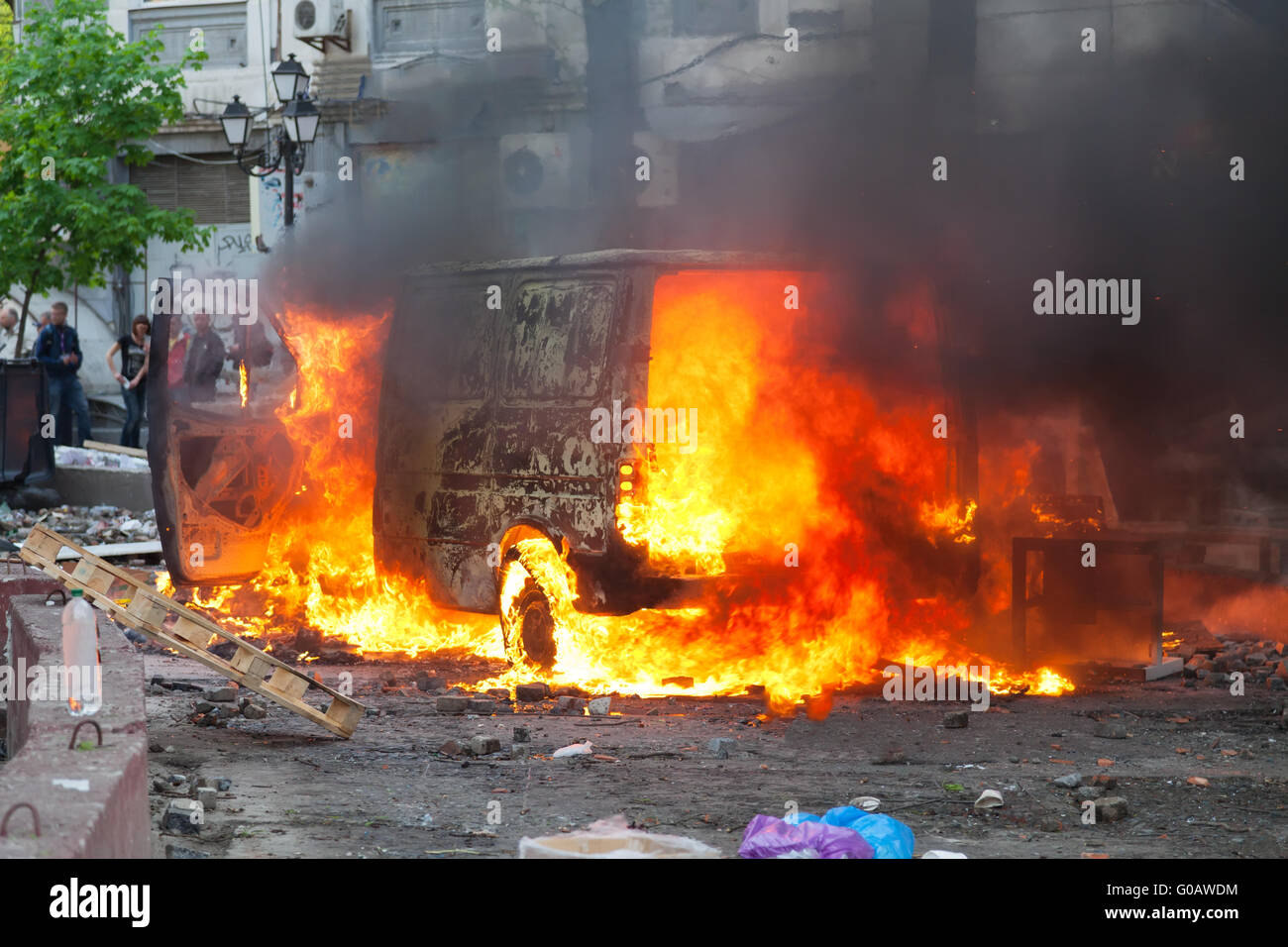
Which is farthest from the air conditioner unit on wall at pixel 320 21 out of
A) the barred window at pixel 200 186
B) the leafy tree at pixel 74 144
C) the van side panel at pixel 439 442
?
the van side panel at pixel 439 442

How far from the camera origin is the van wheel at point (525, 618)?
7.99m

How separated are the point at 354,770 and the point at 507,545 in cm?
204

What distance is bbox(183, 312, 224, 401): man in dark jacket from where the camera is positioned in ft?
32.2

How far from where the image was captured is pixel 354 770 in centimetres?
630

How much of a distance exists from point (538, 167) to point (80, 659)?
13344 millimetres

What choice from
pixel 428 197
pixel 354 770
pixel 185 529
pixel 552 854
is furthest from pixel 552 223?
pixel 552 854

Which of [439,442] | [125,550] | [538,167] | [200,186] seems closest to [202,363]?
[125,550]

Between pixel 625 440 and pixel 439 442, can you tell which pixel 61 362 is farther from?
pixel 625 440

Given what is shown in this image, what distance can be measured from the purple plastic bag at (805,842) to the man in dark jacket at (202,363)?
18.3 feet

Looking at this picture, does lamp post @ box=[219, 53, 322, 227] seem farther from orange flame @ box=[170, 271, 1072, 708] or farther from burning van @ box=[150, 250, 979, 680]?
orange flame @ box=[170, 271, 1072, 708]

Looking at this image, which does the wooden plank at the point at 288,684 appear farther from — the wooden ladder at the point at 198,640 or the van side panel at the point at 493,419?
the van side panel at the point at 493,419

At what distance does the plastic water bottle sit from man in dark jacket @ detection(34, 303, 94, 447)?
13.6 meters

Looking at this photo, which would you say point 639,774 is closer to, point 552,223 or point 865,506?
point 865,506

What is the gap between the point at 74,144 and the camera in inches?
847
